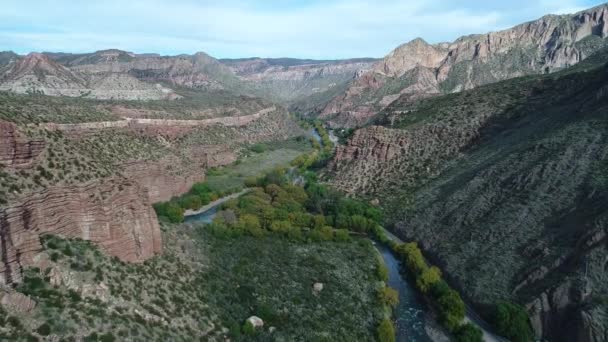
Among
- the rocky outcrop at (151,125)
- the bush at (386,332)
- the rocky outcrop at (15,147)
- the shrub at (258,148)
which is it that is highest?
the rocky outcrop at (15,147)

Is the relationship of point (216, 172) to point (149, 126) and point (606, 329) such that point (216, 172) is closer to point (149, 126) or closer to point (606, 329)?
point (149, 126)

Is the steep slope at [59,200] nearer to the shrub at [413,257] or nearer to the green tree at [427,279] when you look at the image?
the green tree at [427,279]

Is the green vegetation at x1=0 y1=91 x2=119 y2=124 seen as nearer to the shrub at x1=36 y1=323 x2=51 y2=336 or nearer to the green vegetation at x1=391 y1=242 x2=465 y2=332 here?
the shrub at x1=36 y1=323 x2=51 y2=336

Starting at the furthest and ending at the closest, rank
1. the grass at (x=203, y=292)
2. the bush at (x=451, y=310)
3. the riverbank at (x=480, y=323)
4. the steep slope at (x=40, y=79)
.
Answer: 1. the steep slope at (x=40, y=79)
2. the bush at (x=451, y=310)
3. the riverbank at (x=480, y=323)
4. the grass at (x=203, y=292)

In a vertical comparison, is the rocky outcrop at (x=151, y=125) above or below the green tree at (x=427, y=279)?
above

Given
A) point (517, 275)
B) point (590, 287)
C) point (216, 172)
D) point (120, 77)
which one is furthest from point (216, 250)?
point (120, 77)

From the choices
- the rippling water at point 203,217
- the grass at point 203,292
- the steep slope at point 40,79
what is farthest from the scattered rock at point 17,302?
the steep slope at point 40,79

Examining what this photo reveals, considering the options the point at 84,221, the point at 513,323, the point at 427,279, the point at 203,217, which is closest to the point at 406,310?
the point at 427,279
